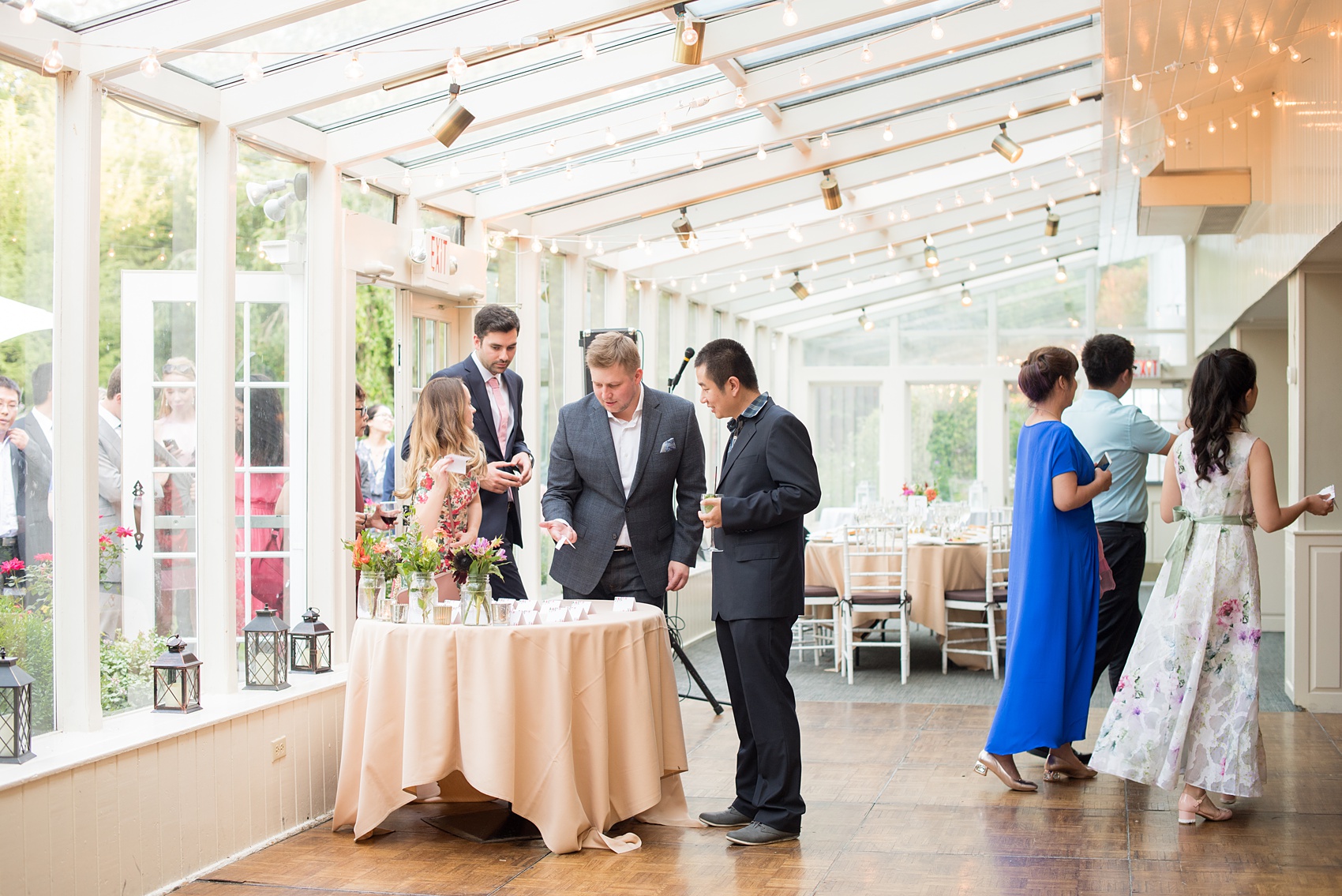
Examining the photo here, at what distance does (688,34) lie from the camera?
4.40m

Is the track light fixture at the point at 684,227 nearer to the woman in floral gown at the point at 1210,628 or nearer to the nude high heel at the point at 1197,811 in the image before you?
the woman in floral gown at the point at 1210,628

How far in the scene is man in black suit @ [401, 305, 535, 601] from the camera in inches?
188

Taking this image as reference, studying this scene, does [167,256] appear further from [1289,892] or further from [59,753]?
[1289,892]

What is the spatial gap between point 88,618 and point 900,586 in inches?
208

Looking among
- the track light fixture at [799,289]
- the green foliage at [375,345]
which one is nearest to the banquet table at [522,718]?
the track light fixture at [799,289]

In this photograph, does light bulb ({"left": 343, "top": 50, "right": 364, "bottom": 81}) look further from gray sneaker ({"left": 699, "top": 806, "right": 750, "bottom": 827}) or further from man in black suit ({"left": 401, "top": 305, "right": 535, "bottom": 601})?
gray sneaker ({"left": 699, "top": 806, "right": 750, "bottom": 827})

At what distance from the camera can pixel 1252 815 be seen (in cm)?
445

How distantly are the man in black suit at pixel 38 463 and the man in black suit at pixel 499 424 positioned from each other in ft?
4.32

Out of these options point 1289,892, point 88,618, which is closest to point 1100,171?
point 1289,892

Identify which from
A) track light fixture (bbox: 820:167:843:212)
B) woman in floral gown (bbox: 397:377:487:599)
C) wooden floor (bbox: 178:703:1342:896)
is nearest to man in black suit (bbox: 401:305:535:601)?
woman in floral gown (bbox: 397:377:487:599)

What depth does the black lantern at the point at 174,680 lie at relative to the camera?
402 cm

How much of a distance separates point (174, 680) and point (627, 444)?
5.61 ft

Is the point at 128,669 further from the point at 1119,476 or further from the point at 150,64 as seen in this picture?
the point at 1119,476

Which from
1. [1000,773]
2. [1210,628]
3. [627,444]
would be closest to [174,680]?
[627,444]
